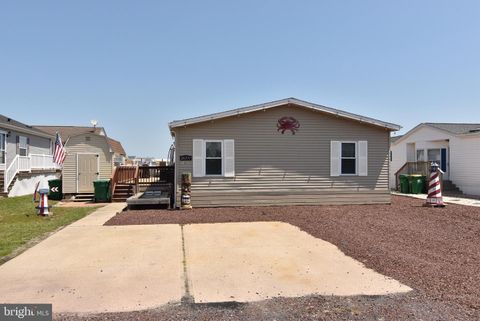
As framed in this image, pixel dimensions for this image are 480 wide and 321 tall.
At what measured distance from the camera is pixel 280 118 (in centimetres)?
1278

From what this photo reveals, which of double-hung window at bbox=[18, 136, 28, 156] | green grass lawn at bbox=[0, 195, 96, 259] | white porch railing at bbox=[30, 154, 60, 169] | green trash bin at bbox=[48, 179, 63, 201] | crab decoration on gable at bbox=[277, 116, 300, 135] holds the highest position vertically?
crab decoration on gable at bbox=[277, 116, 300, 135]

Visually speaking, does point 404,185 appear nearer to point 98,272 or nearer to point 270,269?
point 270,269

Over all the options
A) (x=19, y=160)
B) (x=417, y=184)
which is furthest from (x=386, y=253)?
(x=19, y=160)

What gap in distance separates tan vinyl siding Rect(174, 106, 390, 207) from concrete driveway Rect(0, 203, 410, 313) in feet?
15.6

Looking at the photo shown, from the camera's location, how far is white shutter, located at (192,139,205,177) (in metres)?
12.4

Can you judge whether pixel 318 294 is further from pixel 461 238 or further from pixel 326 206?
pixel 326 206

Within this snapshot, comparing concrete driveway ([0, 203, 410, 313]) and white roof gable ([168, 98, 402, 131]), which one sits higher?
white roof gable ([168, 98, 402, 131])

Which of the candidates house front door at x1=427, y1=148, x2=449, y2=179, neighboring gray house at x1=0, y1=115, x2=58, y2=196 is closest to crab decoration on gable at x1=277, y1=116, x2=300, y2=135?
house front door at x1=427, y1=148, x2=449, y2=179

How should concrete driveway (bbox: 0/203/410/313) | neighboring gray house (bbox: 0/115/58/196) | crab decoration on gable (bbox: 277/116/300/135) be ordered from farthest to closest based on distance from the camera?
neighboring gray house (bbox: 0/115/58/196), crab decoration on gable (bbox: 277/116/300/135), concrete driveway (bbox: 0/203/410/313)

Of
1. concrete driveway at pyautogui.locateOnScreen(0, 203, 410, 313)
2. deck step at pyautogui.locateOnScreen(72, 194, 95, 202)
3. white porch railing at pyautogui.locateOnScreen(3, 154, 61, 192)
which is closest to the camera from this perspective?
concrete driveway at pyautogui.locateOnScreen(0, 203, 410, 313)

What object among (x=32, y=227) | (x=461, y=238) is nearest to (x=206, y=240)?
(x=32, y=227)

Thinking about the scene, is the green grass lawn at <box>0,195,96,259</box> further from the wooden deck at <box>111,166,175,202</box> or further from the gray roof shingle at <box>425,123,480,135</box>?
the gray roof shingle at <box>425,123,480,135</box>

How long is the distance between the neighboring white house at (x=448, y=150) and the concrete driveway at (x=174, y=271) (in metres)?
13.7

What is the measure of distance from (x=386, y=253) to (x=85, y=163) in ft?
48.2
